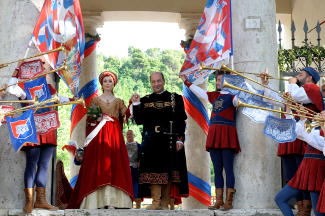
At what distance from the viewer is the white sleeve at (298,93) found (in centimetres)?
515

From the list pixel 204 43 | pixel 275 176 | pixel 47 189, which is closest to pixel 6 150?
pixel 47 189

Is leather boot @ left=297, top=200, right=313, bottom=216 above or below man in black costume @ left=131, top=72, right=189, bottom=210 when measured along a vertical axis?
below

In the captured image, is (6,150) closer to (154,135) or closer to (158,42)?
(154,135)

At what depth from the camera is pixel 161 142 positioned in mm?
6203

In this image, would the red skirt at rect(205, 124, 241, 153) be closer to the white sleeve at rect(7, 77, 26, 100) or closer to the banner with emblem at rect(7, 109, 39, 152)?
the banner with emblem at rect(7, 109, 39, 152)

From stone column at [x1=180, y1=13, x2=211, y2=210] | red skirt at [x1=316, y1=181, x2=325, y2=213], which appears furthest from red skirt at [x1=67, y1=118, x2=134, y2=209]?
stone column at [x1=180, y1=13, x2=211, y2=210]

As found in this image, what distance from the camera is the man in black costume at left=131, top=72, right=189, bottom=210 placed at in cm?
606

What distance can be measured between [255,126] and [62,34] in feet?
9.40

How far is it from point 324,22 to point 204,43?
12.7 feet

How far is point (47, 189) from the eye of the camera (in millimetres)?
6098

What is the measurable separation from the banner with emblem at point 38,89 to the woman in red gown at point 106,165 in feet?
2.50

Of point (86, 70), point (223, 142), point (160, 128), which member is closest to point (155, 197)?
point (160, 128)

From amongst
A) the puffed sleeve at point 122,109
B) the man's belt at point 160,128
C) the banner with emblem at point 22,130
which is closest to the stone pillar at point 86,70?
the puffed sleeve at point 122,109

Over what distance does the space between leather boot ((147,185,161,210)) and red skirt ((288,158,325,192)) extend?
71.1 inches
